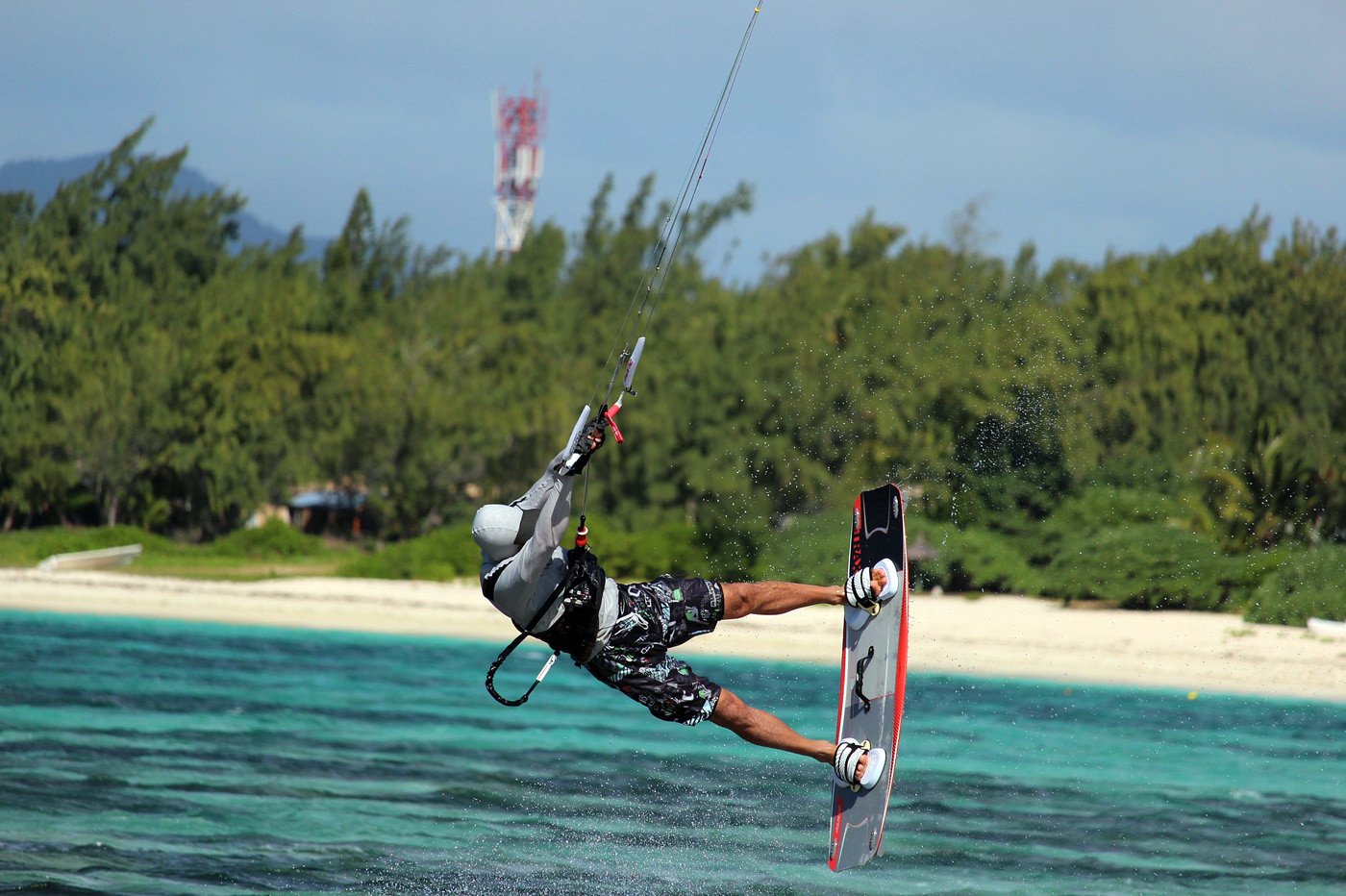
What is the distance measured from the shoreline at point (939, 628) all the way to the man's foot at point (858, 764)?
11843mm

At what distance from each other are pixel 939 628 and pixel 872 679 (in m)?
14.3

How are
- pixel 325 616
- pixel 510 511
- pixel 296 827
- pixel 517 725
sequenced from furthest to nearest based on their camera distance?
pixel 325 616
pixel 517 725
pixel 296 827
pixel 510 511

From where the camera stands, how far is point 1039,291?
102 ft

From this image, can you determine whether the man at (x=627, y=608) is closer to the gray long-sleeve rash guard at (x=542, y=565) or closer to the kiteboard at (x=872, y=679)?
the gray long-sleeve rash guard at (x=542, y=565)

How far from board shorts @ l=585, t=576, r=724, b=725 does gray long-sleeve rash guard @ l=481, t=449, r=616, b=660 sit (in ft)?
0.34

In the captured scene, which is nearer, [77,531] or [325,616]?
[325,616]

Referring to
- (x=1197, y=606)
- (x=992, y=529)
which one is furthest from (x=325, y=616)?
(x=1197, y=606)

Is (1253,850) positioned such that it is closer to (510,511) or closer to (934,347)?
(510,511)

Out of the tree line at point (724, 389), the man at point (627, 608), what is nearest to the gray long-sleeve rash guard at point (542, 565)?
the man at point (627, 608)

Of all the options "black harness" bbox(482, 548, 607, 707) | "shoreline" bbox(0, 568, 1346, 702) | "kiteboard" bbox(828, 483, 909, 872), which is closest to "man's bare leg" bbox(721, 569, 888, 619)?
"kiteboard" bbox(828, 483, 909, 872)

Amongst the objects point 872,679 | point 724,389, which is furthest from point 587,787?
point 724,389

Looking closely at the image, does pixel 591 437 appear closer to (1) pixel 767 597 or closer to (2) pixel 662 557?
(1) pixel 767 597

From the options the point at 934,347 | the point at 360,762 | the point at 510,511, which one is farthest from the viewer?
the point at 934,347

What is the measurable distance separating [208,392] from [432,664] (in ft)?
52.1
